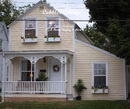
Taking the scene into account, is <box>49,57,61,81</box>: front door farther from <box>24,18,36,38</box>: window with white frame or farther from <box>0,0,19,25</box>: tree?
<box>0,0,19,25</box>: tree

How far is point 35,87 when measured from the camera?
1986cm

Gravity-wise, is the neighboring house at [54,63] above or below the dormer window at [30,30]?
below

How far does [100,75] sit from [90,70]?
0.78 m

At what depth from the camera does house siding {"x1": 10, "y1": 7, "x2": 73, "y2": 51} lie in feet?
69.4

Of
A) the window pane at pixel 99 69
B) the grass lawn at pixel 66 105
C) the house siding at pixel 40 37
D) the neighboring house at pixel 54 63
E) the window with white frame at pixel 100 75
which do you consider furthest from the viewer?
the house siding at pixel 40 37

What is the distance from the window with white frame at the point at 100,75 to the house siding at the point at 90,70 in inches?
11.0

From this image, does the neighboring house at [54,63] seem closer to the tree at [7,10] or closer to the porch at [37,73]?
the porch at [37,73]

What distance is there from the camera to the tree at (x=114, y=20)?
16.0m

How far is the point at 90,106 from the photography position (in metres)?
17.1

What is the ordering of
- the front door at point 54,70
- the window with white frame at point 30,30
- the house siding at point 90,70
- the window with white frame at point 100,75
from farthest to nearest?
the window with white frame at point 30,30 → the front door at point 54,70 → the window with white frame at point 100,75 → the house siding at point 90,70

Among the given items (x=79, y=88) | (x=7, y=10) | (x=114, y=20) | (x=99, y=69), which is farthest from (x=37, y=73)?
(x=7, y=10)

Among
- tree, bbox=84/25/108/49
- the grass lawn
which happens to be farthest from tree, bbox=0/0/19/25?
the grass lawn

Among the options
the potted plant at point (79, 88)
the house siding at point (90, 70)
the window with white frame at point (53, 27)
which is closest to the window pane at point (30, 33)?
the window with white frame at point (53, 27)

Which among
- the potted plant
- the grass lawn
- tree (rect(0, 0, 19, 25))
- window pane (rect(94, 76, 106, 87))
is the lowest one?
the grass lawn
